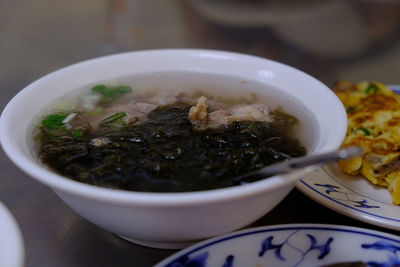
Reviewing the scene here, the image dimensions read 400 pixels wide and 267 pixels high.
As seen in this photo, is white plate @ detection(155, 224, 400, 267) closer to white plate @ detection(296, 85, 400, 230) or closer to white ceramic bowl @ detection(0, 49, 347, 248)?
white ceramic bowl @ detection(0, 49, 347, 248)

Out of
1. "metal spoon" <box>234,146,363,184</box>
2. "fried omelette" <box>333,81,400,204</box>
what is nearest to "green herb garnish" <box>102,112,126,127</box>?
"metal spoon" <box>234,146,363,184</box>

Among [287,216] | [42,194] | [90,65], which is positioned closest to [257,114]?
[287,216]

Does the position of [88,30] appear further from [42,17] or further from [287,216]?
[287,216]

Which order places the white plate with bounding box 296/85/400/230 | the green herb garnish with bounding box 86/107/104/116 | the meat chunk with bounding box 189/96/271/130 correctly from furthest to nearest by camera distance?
1. the green herb garnish with bounding box 86/107/104/116
2. the meat chunk with bounding box 189/96/271/130
3. the white plate with bounding box 296/85/400/230

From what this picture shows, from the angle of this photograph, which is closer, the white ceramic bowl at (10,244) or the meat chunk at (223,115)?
the white ceramic bowl at (10,244)

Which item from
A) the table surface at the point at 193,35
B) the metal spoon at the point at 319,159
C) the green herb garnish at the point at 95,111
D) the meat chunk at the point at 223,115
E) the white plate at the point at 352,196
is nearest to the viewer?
the metal spoon at the point at 319,159

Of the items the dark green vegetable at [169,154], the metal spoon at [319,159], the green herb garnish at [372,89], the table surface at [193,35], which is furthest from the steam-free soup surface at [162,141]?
the green herb garnish at [372,89]

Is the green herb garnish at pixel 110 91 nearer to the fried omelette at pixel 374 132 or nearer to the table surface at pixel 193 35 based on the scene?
the table surface at pixel 193 35

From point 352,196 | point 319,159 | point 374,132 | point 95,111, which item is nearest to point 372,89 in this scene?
point 374,132
